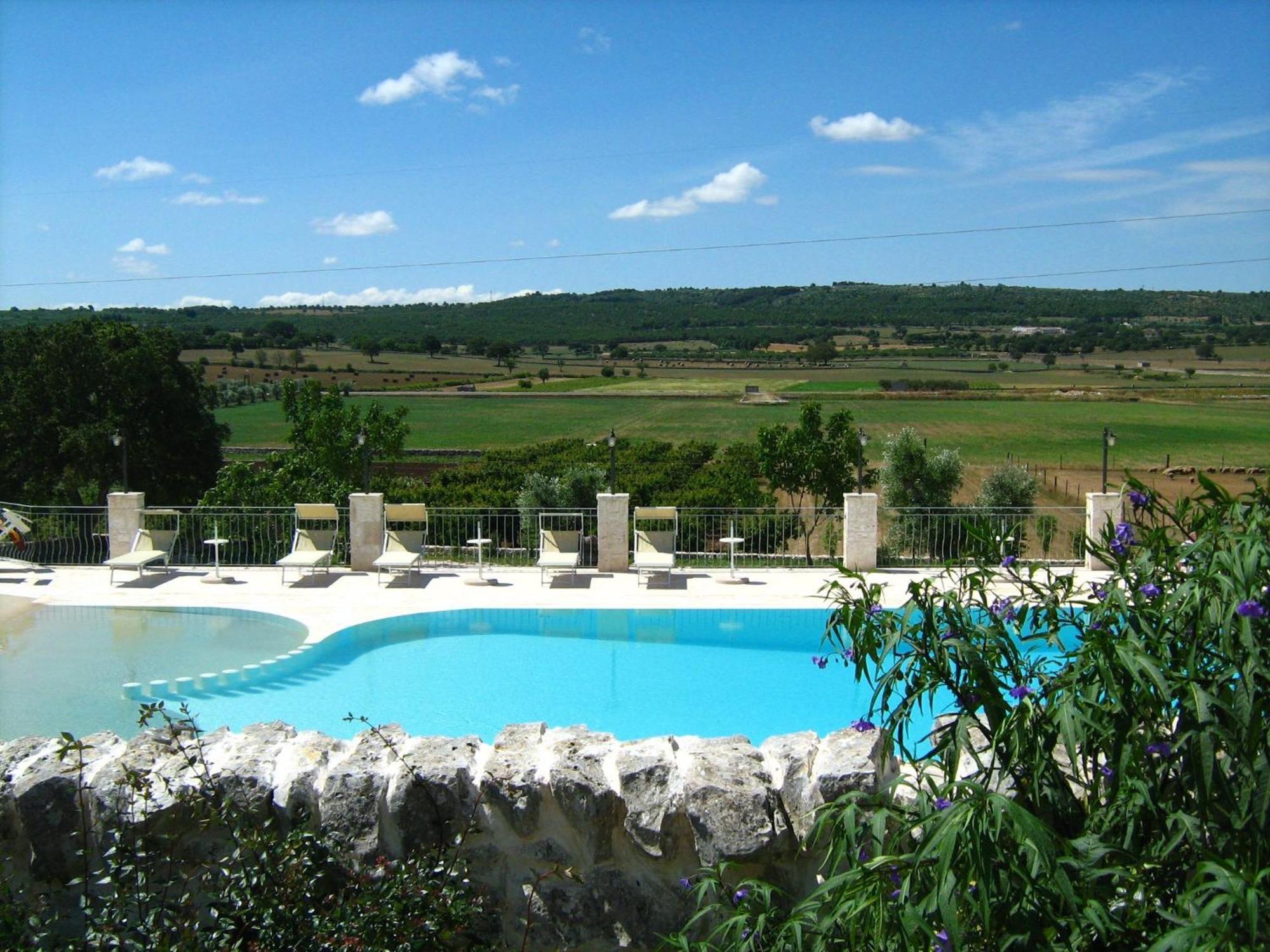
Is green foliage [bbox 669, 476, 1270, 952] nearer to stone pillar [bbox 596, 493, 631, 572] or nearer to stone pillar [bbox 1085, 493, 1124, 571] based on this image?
stone pillar [bbox 596, 493, 631, 572]

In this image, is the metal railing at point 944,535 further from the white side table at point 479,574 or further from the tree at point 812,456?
the white side table at point 479,574

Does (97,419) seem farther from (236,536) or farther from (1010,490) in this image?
(1010,490)

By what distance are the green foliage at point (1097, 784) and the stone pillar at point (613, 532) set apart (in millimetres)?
10340

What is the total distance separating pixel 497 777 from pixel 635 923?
0.77 meters

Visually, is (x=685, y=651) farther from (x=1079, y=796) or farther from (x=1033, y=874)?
(x=1033, y=874)

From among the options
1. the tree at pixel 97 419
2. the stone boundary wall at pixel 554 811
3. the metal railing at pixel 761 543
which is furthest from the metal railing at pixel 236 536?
the tree at pixel 97 419

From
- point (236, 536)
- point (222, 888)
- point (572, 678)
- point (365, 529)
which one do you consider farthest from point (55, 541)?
point (222, 888)

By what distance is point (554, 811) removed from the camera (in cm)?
412

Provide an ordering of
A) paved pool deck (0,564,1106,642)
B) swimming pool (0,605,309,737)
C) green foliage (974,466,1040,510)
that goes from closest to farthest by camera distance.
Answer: swimming pool (0,605,309,737) < paved pool deck (0,564,1106,642) < green foliage (974,466,1040,510)

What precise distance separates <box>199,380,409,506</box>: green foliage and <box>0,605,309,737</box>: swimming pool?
965cm

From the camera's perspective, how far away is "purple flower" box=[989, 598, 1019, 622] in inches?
122

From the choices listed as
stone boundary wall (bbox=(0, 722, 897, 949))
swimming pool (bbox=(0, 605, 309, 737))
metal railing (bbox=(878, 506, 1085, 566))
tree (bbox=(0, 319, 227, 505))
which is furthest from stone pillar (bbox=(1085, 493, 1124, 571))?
tree (bbox=(0, 319, 227, 505))

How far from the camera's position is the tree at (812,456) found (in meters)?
18.6

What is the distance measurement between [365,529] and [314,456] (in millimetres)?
13191
